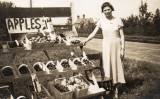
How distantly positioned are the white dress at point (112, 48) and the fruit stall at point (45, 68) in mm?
180

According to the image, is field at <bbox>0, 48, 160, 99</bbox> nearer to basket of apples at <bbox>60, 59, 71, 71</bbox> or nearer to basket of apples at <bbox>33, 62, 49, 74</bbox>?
basket of apples at <bbox>33, 62, 49, 74</bbox>

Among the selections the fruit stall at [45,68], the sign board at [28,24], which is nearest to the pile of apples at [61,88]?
the fruit stall at [45,68]

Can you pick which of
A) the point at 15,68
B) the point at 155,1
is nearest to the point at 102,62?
the point at 15,68

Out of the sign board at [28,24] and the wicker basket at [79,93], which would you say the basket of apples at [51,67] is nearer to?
the wicker basket at [79,93]

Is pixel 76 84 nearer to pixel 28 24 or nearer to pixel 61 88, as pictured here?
pixel 61 88

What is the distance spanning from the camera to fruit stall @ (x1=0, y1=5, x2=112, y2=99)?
2.88 meters

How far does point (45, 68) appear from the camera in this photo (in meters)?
3.19

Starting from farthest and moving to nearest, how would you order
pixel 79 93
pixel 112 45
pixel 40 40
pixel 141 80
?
pixel 141 80 < pixel 112 45 < pixel 40 40 < pixel 79 93

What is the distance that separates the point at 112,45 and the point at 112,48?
4 cm

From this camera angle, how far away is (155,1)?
4.84 meters

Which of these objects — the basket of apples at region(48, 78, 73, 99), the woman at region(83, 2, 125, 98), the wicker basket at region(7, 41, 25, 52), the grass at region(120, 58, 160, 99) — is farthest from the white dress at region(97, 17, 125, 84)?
the wicker basket at region(7, 41, 25, 52)

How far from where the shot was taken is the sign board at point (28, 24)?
11.8 feet

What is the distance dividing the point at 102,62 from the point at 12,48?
122cm

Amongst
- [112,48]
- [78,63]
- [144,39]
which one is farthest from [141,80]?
[144,39]
